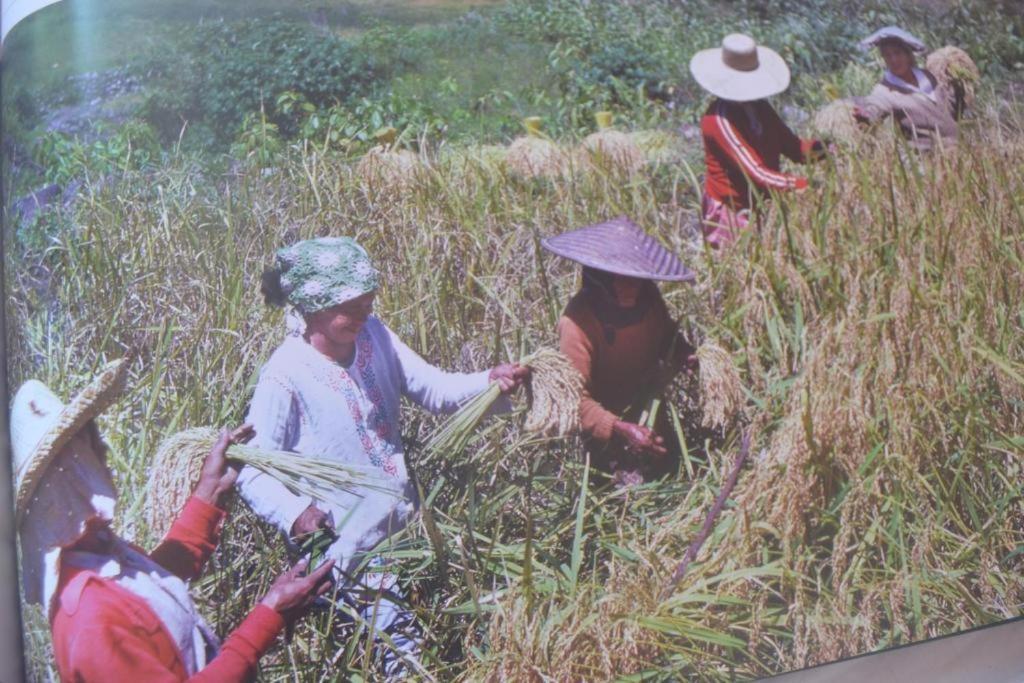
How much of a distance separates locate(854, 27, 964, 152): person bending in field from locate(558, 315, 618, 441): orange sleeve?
1.07m

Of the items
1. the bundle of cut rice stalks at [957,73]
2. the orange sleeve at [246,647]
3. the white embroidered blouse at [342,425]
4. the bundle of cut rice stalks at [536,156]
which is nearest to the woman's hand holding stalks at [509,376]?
the white embroidered blouse at [342,425]

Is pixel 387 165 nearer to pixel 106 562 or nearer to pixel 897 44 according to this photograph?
pixel 106 562

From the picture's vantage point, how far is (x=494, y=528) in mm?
2559

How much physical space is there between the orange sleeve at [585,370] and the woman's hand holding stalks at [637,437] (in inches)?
0.8

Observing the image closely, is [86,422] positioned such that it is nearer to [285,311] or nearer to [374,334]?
[285,311]

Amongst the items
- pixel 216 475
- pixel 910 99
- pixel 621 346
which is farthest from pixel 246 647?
pixel 910 99

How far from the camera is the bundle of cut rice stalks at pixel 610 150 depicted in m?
2.83

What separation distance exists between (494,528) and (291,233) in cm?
81

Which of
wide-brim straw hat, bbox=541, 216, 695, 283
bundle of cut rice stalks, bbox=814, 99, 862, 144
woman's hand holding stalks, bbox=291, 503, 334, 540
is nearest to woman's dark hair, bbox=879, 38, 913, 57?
bundle of cut rice stalks, bbox=814, 99, 862, 144

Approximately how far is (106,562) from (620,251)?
53.4 inches

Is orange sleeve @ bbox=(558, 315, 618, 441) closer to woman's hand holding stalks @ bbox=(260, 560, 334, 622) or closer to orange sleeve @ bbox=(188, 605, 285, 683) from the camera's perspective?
woman's hand holding stalks @ bbox=(260, 560, 334, 622)

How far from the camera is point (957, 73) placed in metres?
3.18

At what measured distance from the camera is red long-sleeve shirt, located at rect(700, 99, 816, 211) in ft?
9.58

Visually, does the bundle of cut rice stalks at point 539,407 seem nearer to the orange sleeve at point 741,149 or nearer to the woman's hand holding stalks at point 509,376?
the woman's hand holding stalks at point 509,376
